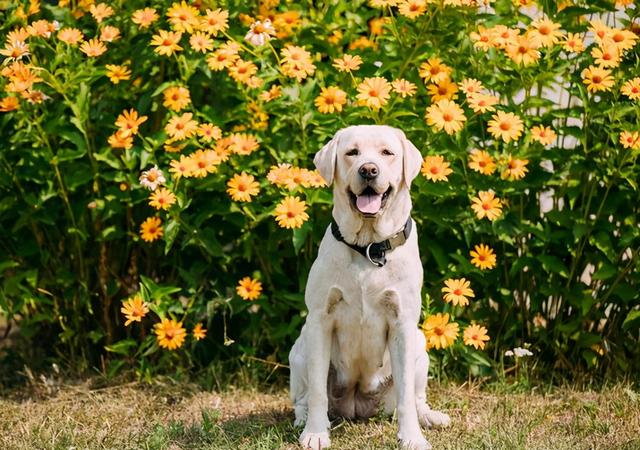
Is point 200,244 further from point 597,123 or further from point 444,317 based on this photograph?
point 597,123

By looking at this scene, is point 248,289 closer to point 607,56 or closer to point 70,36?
point 70,36

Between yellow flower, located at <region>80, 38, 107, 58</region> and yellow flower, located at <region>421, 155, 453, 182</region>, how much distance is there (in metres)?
1.56

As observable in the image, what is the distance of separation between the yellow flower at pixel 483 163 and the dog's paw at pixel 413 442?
4.21 ft

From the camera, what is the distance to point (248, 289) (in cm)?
464

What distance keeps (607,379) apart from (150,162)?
240 cm

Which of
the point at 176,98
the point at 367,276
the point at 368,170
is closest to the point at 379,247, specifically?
the point at 367,276

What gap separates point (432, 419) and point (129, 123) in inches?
74.6

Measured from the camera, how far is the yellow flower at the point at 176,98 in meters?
4.49

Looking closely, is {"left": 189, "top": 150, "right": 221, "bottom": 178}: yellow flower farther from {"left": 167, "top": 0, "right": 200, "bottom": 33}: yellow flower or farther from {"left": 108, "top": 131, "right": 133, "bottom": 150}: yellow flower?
{"left": 167, "top": 0, "right": 200, "bottom": 33}: yellow flower

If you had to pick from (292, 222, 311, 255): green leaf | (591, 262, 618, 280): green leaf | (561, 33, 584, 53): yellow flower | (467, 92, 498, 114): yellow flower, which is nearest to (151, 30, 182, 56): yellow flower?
(292, 222, 311, 255): green leaf

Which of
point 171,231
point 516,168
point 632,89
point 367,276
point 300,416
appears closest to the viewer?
point 367,276

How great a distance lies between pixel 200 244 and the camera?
4.60 m

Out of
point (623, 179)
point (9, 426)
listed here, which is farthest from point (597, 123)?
point (9, 426)

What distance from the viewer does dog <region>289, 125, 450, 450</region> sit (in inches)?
147
